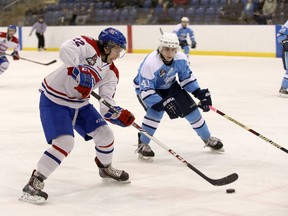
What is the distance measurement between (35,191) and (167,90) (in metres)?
1.58

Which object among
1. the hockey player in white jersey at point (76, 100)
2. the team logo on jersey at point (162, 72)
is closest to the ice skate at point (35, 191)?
the hockey player in white jersey at point (76, 100)

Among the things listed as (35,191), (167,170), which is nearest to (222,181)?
(167,170)

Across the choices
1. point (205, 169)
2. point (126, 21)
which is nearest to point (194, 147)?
point (205, 169)

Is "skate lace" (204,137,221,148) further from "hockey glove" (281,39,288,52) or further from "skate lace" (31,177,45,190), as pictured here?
"hockey glove" (281,39,288,52)

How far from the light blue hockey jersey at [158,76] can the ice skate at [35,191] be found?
1223 millimetres

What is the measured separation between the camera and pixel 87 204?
3.67 m

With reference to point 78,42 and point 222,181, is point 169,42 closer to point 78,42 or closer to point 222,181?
point 78,42

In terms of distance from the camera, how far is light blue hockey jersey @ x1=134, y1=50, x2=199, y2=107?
4.69m

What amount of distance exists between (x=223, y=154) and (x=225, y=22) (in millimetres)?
9950

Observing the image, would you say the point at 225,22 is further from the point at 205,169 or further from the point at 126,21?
the point at 205,169

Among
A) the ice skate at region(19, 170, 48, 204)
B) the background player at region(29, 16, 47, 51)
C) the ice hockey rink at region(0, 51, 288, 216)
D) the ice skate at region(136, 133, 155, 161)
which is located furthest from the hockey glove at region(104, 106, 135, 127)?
the background player at region(29, 16, 47, 51)

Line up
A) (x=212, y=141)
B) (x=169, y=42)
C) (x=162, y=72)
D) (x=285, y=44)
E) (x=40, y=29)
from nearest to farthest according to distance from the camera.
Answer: (x=169, y=42) → (x=162, y=72) → (x=212, y=141) → (x=285, y=44) → (x=40, y=29)

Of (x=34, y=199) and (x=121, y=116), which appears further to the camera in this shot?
(x=121, y=116)

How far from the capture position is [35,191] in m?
3.69
